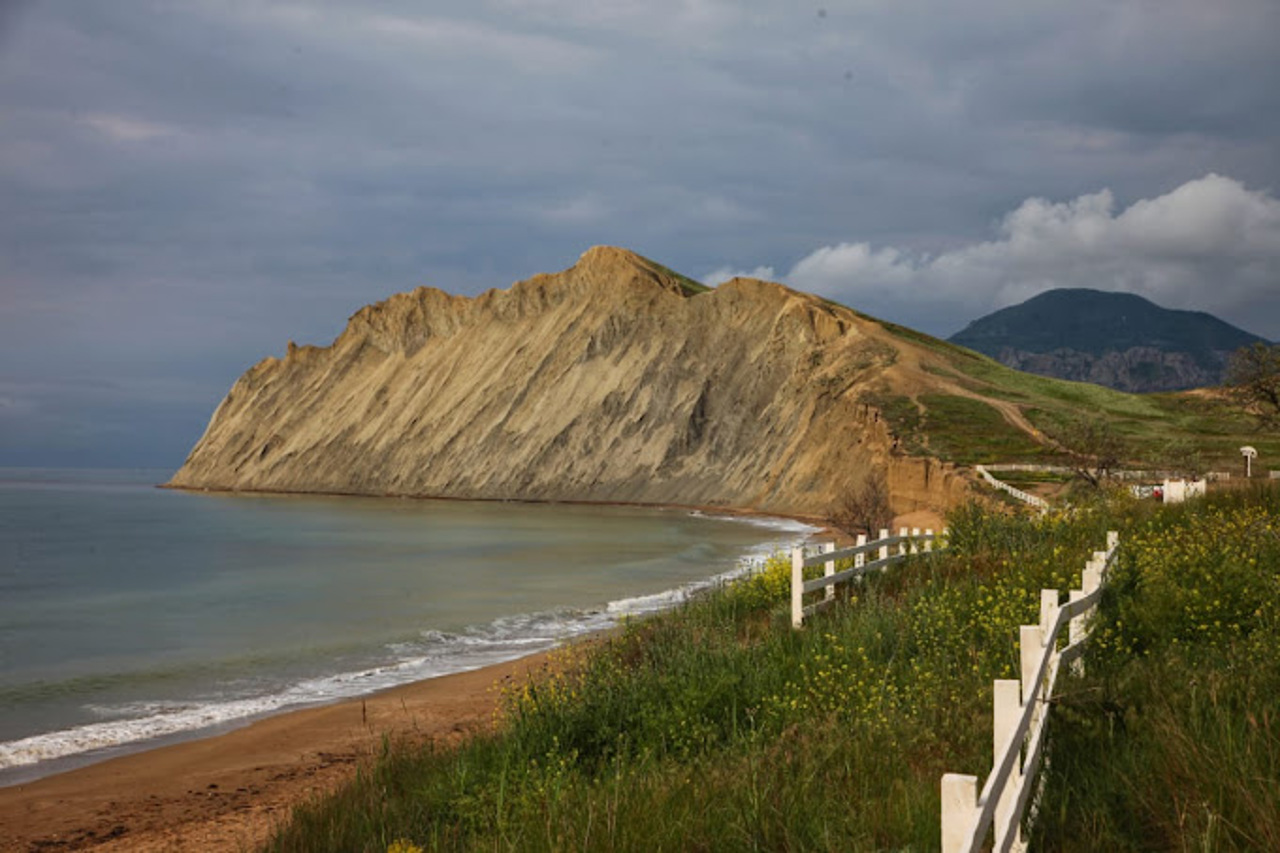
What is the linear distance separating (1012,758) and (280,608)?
28931mm

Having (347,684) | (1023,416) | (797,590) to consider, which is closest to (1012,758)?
(797,590)

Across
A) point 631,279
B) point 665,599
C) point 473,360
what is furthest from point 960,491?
point 473,360

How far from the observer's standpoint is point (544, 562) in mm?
41375

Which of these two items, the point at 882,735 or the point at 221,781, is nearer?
the point at 882,735

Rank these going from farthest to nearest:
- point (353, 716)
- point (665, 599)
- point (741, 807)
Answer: point (665, 599), point (353, 716), point (741, 807)

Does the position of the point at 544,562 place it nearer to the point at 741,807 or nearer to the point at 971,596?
the point at 971,596

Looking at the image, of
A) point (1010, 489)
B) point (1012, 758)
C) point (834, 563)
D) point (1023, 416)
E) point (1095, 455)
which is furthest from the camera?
point (1023, 416)

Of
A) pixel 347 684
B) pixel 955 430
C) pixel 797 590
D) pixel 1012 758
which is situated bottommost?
pixel 347 684

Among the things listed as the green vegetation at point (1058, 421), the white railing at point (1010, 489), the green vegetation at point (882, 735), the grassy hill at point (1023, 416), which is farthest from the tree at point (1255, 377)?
the grassy hill at point (1023, 416)

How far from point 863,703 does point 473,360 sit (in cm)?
10856

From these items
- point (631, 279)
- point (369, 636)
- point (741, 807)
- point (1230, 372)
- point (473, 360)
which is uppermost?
point (631, 279)

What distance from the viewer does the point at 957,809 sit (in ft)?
11.6

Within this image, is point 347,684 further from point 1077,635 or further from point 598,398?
point 598,398

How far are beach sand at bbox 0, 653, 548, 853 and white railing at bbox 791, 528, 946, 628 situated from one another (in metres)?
4.16
